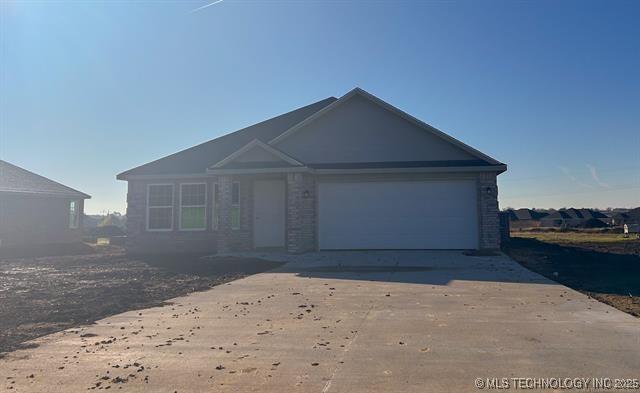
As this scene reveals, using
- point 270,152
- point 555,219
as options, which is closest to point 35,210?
point 270,152

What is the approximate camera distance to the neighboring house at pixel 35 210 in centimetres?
2227

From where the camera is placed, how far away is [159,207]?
18562 millimetres

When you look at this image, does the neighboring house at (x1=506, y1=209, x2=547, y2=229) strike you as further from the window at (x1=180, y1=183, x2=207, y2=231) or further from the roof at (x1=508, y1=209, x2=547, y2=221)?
the window at (x1=180, y1=183, x2=207, y2=231)

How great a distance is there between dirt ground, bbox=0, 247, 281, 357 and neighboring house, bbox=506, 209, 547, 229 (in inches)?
1930

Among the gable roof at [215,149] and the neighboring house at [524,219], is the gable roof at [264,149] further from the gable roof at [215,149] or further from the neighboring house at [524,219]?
the neighboring house at [524,219]

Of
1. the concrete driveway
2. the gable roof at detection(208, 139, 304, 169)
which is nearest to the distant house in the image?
the gable roof at detection(208, 139, 304, 169)

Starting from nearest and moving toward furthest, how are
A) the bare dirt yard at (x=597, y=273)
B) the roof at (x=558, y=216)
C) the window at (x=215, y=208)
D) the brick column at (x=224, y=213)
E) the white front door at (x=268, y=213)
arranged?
the bare dirt yard at (x=597, y=273) → the brick column at (x=224, y=213) → the white front door at (x=268, y=213) → the window at (x=215, y=208) → the roof at (x=558, y=216)

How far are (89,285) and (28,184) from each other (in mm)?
17492

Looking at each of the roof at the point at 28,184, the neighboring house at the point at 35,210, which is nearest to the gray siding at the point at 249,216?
the neighboring house at the point at 35,210

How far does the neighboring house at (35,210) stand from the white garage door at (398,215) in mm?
16106

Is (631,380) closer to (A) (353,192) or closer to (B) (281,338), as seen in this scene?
(B) (281,338)

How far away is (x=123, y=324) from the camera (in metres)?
6.70

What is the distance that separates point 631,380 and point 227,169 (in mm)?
13810

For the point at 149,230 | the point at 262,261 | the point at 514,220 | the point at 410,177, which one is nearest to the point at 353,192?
the point at 410,177
